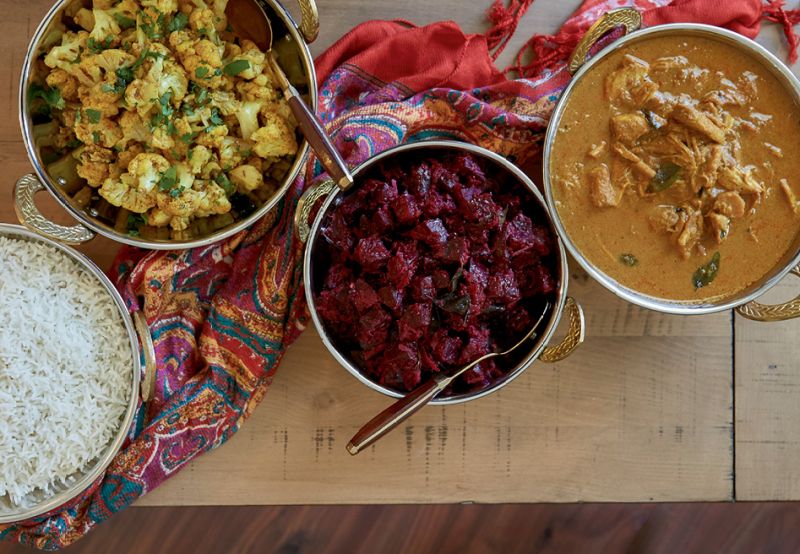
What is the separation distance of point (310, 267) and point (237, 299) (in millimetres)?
322

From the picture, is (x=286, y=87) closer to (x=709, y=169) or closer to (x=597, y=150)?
(x=597, y=150)

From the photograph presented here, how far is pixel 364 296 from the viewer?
1.86m

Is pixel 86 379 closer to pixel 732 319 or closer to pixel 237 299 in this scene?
pixel 237 299

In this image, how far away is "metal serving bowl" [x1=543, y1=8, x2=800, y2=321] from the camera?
1.93 m

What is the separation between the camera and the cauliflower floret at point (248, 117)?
197cm

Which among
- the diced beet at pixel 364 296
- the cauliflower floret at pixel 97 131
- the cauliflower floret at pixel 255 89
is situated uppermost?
the cauliflower floret at pixel 255 89

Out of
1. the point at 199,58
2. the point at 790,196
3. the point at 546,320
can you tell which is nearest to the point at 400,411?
the point at 546,320

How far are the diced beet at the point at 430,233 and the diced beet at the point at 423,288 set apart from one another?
0.09 m

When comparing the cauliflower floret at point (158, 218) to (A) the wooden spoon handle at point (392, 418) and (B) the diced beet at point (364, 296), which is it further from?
(A) the wooden spoon handle at point (392, 418)

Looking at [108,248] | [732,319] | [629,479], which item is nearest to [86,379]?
[108,248]

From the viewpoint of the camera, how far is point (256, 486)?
2.27 metres

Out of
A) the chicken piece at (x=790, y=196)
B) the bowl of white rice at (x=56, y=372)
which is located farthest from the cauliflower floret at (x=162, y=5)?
the chicken piece at (x=790, y=196)

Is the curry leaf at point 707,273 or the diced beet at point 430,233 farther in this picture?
the curry leaf at point 707,273

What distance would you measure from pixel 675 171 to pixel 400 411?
963 mm
